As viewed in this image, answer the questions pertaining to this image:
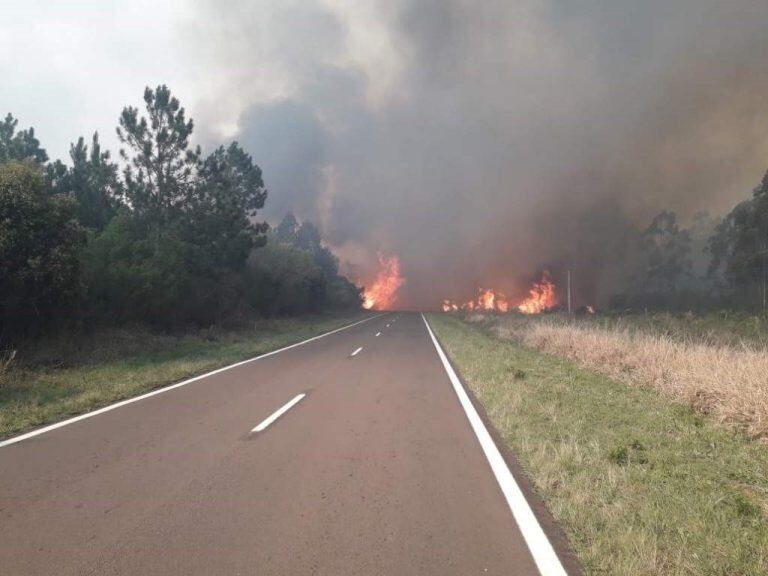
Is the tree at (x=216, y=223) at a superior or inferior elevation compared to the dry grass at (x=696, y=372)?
superior

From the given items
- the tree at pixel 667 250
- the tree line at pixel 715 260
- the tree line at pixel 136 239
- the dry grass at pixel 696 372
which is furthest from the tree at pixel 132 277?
the tree at pixel 667 250

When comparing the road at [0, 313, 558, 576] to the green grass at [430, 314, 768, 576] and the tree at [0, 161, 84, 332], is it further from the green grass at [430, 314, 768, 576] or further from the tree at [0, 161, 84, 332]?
the tree at [0, 161, 84, 332]

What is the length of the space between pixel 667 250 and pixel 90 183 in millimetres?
86622

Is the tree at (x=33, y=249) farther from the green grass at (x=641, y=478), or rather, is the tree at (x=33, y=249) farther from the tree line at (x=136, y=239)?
the green grass at (x=641, y=478)

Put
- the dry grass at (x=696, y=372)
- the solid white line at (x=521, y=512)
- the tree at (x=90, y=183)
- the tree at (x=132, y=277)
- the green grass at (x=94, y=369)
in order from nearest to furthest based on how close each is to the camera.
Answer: the solid white line at (x=521, y=512) < the dry grass at (x=696, y=372) < the green grass at (x=94, y=369) < the tree at (x=132, y=277) < the tree at (x=90, y=183)

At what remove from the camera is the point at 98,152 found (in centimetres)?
2831

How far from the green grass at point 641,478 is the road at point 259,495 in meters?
0.51

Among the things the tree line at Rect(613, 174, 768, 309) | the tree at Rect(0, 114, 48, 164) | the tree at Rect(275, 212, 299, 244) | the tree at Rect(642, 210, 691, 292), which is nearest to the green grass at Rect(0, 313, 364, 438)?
the tree at Rect(0, 114, 48, 164)

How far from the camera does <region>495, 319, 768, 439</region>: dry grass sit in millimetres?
7016


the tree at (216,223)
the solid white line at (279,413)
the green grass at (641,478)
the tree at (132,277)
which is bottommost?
the green grass at (641,478)

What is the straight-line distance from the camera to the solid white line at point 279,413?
705 centimetres

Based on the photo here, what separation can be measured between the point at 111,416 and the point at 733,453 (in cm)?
875

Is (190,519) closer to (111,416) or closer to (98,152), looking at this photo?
(111,416)

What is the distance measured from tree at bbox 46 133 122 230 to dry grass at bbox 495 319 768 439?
23.8 m
